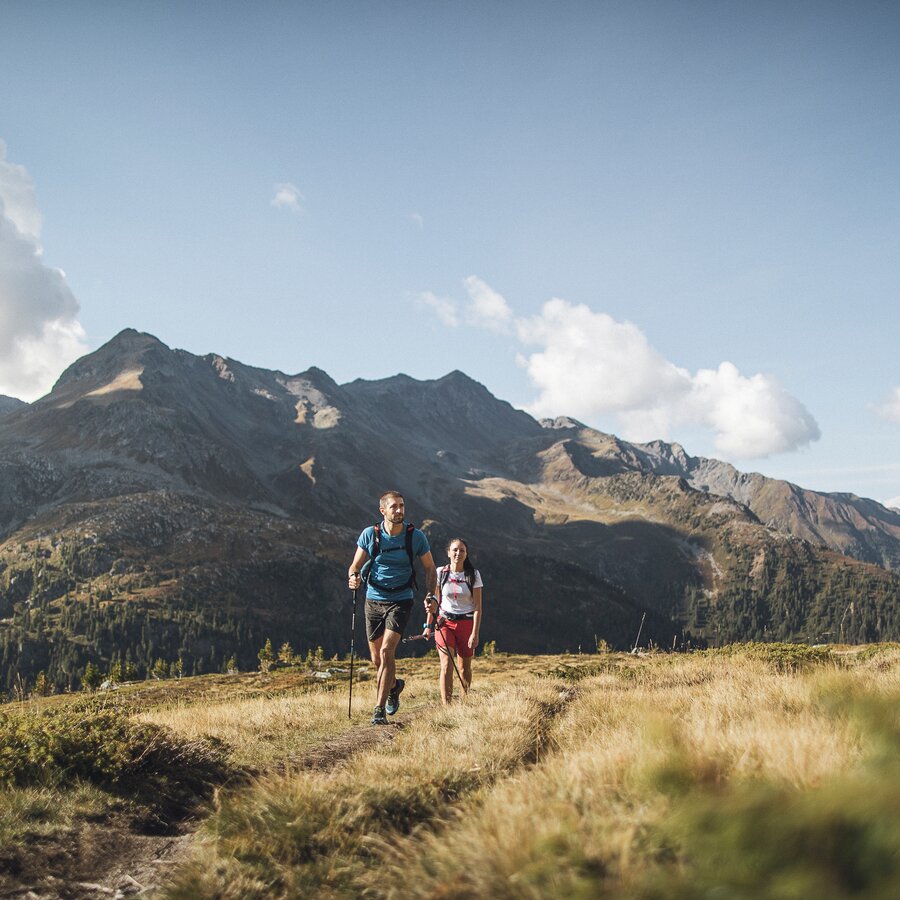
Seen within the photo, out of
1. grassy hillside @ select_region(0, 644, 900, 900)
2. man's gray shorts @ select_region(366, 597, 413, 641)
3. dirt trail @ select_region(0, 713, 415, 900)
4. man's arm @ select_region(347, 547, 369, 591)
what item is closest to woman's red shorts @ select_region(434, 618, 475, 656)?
man's gray shorts @ select_region(366, 597, 413, 641)

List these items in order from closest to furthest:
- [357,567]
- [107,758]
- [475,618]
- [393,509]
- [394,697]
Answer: [107,758]
[393,509]
[357,567]
[394,697]
[475,618]

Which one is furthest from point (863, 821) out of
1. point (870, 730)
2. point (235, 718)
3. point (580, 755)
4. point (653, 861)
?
point (235, 718)

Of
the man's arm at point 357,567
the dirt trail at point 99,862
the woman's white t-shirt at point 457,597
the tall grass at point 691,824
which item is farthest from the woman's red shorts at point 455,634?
the tall grass at point 691,824

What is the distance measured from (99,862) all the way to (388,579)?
224 inches

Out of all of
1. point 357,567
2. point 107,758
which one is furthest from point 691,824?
point 357,567

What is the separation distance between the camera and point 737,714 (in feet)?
20.9

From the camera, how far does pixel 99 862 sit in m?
4.75

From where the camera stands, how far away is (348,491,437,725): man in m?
10.0

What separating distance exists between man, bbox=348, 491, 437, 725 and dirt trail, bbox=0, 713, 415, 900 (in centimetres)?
460

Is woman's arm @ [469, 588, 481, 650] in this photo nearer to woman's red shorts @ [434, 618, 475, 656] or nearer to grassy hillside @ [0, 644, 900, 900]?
woman's red shorts @ [434, 618, 475, 656]

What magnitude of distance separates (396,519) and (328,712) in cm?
456

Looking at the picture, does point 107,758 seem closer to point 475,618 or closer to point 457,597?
point 457,597

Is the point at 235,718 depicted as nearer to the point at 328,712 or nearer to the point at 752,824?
the point at 328,712

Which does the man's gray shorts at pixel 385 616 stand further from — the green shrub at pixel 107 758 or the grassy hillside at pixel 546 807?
the green shrub at pixel 107 758
